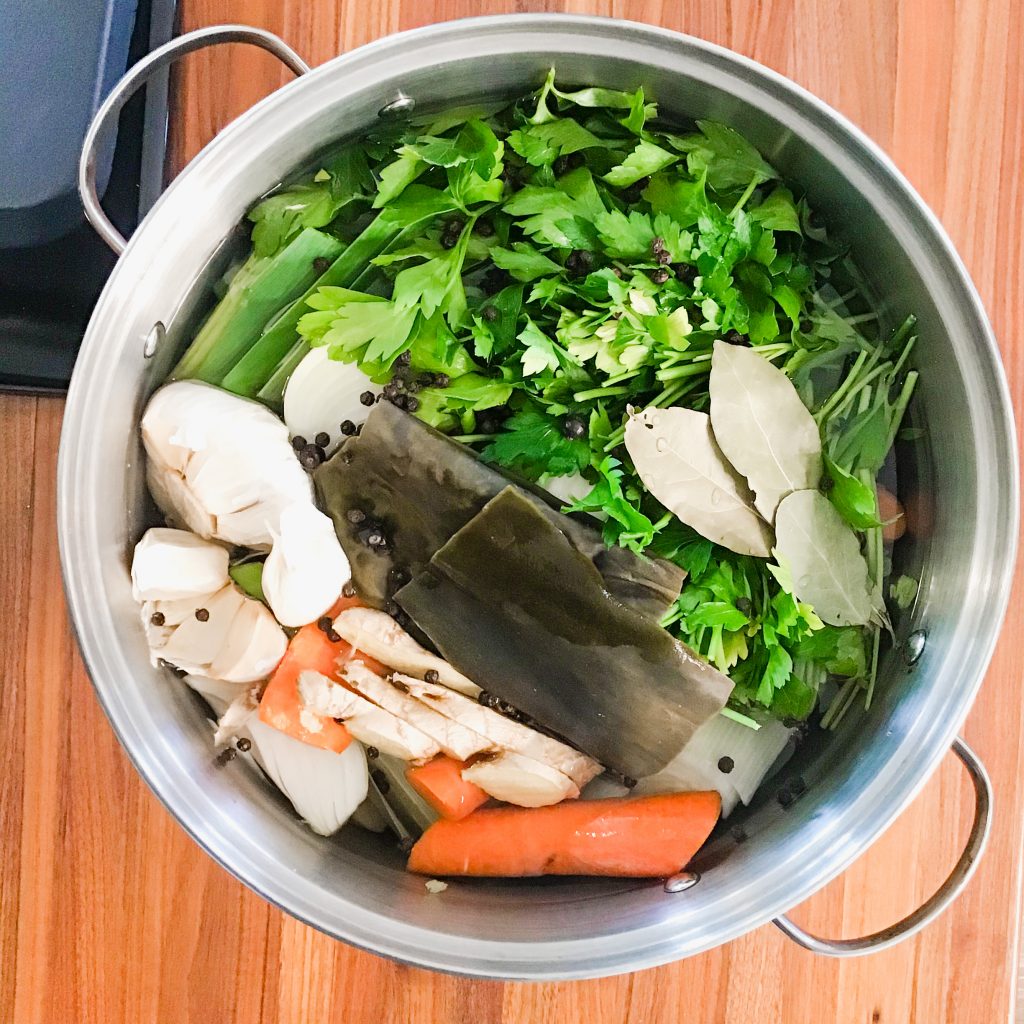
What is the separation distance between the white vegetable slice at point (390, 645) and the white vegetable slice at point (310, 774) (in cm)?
12

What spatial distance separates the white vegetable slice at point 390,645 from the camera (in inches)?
39.0

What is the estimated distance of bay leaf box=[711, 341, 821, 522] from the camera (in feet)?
2.93

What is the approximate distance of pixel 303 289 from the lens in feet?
3.21

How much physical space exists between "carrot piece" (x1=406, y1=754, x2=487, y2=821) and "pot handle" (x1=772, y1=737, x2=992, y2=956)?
0.36m

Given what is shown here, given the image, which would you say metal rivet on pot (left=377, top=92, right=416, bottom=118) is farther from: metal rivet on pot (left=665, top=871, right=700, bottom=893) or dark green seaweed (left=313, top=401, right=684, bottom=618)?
metal rivet on pot (left=665, top=871, right=700, bottom=893)

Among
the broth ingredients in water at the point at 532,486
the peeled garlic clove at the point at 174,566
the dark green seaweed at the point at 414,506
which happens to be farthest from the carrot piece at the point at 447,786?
the peeled garlic clove at the point at 174,566

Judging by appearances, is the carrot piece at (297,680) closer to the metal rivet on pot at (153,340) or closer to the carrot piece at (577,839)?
the carrot piece at (577,839)

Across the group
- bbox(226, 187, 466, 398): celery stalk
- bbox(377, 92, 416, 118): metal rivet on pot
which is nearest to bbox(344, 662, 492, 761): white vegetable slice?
bbox(226, 187, 466, 398): celery stalk

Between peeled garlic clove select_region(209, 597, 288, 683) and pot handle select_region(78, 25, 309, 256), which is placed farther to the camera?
peeled garlic clove select_region(209, 597, 288, 683)

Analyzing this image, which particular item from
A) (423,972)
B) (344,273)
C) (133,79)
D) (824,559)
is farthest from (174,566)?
(824,559)

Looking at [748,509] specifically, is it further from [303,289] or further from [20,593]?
[20,593]

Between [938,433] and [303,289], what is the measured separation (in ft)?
2.38

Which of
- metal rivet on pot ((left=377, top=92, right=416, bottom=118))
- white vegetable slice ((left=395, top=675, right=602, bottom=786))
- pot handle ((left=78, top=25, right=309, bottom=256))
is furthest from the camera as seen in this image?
white vegetable slice ((left=395, top=675, right=602, bottom=786))

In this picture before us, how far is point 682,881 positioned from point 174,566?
2.19 ft
